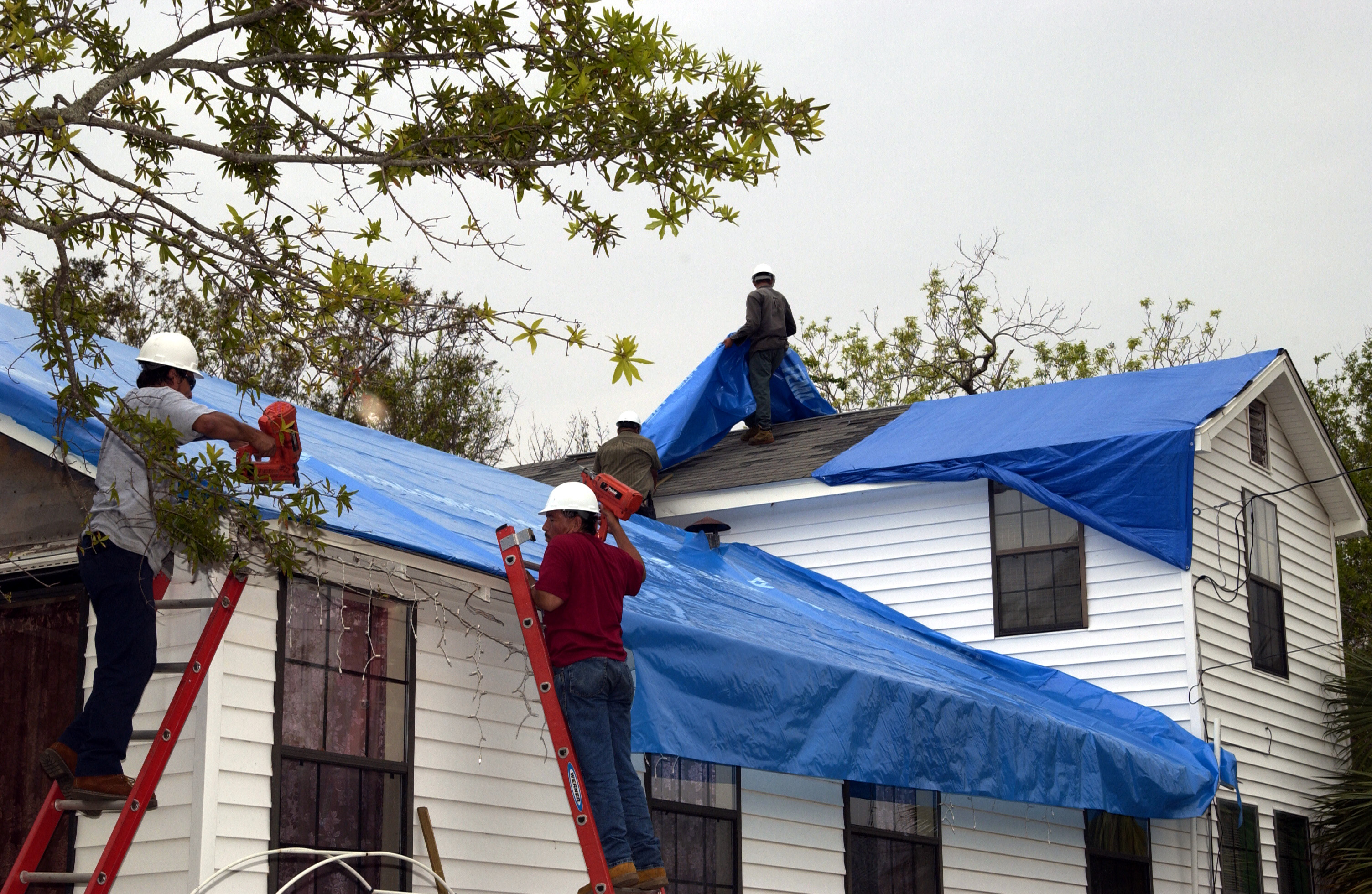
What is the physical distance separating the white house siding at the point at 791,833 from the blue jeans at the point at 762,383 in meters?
6.85

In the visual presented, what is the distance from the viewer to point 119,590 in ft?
20.4

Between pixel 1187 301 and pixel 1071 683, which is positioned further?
pixel 1187 301

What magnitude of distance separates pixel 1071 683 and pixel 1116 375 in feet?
12.0

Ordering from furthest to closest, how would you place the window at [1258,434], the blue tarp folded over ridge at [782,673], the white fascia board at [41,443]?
the window at [1258,434]
the blue tarp folded over ridge at [782,673]
the white fascia board at [41,443]

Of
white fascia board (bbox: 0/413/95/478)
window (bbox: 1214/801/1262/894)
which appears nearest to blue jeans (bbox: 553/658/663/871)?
white fascia board (bbox: 0/413/95/478)

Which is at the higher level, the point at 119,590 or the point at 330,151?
the point at 330,151

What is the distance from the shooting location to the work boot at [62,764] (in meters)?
6.07

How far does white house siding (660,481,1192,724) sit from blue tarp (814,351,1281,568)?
347mm

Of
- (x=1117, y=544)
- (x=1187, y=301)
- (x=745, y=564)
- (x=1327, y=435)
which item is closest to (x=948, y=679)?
(x=745, y=564)

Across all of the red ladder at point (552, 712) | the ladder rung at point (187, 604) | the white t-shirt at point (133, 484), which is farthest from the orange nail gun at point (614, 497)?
the white t-shirt at point (133, 484)

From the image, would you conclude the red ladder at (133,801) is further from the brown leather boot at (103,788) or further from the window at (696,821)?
the window at (696,821)

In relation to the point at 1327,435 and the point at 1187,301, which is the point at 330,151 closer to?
the point at 1327,435

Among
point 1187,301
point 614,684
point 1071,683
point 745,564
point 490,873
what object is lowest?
point 490,873

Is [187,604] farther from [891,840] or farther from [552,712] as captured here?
[891,840]
